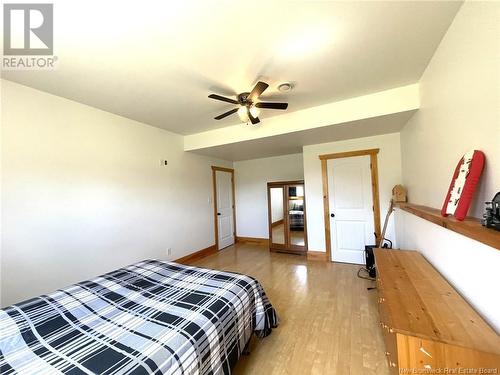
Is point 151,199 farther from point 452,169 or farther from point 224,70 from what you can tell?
point 452,169

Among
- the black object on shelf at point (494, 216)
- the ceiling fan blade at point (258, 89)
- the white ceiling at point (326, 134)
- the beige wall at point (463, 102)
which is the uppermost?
the ceiling fan blade at point (258, 89)

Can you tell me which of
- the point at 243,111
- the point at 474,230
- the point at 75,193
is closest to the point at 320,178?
the point at 243,111

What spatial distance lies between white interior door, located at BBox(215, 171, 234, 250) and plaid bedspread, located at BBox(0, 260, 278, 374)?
3185mm

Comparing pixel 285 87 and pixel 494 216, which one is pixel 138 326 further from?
pixel 285 87

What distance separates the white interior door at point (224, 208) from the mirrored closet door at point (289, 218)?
4.14 ft

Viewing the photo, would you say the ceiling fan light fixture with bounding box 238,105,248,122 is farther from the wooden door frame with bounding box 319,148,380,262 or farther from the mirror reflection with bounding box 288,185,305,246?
the mirror reflection with bounding box 288,185,305,246

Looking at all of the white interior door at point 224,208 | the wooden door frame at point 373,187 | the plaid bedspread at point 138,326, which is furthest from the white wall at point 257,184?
the plaid bedspread at point 138,326

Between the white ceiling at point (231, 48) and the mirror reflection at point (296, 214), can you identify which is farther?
the mirror reflection at point (296, 214)

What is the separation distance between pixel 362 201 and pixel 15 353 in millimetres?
4091

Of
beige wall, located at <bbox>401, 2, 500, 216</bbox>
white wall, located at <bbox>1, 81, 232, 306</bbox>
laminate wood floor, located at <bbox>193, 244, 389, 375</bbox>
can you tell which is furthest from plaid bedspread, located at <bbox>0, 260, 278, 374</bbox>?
beige wall, located at <bbox>401, 2, 500, 216</bbox>

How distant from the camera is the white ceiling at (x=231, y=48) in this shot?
4.57 feet

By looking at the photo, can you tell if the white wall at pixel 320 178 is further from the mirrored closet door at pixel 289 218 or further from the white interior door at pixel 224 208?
the white interior door at pixel 224 208

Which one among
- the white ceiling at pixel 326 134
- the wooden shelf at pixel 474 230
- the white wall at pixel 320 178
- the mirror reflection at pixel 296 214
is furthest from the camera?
the mirror reflection at pixel 296 214

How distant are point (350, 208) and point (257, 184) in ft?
7.88
